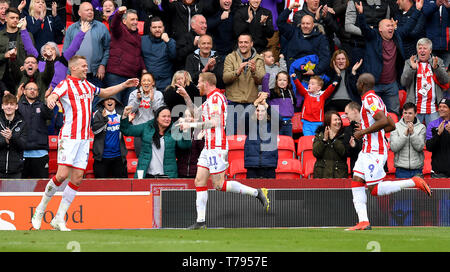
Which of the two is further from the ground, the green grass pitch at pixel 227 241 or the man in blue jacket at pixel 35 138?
the man in blue jacket at pixel 35 138

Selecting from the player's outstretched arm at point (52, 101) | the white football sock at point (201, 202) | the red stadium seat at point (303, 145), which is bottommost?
the white football sock at point (201, 202)

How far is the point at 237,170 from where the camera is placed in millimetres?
15312

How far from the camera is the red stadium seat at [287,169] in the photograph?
1527cm

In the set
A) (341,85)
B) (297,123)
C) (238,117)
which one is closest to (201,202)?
(238,117)

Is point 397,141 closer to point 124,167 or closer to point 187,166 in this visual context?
point 187,166

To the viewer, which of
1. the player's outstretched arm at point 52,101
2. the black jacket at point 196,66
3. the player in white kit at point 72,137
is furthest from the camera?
the black jacket at point 196,66

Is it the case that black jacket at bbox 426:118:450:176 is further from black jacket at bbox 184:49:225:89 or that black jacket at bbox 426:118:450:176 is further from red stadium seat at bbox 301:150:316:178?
black jacket at bbox 184:49:225:89

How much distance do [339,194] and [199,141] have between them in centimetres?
283

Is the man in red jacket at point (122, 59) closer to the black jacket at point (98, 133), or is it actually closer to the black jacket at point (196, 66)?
the black jacket at point (196, 66)

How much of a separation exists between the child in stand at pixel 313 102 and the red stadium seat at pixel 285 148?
908mm

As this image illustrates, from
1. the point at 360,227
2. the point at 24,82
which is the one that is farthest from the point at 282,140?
the point at 24,82

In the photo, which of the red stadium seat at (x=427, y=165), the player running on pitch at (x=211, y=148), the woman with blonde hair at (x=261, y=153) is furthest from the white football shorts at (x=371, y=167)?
the red stadium seat at (x=427, y=165)

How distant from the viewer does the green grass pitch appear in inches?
352

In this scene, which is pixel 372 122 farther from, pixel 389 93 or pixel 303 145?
pixel 389 93
